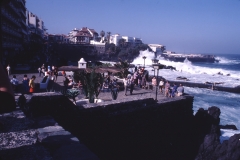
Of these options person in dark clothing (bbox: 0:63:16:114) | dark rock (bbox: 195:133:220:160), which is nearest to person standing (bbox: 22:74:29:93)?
dark rock (bbox: 195:133:220:160)

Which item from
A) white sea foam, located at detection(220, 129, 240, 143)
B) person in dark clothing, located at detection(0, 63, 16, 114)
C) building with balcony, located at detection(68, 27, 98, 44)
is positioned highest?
building with balcony, located at detection(68, 27, 98, 44)

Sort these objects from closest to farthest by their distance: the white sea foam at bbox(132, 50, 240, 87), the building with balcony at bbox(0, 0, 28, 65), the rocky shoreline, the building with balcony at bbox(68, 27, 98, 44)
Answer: the rocky shoreline, the building with balcony at bbox(0, 0, 28, 65), the white sea foam at bbox(132, 50, 240, 87), the building with balcony at bbox(68, 27, 98, 44)

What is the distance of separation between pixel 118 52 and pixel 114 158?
284ft

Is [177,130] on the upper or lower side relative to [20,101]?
lower

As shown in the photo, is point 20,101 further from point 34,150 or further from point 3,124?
point 34,150

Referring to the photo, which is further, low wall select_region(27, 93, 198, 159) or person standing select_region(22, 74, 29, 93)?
person standing select_region(22, 74, 29, 93)

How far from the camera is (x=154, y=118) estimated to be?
9.80 m

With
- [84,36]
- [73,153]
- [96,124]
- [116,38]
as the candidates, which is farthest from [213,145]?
[116,38]

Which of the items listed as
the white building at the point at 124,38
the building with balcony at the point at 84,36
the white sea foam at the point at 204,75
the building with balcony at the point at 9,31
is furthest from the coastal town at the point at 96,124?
the white building at the point at 124,38

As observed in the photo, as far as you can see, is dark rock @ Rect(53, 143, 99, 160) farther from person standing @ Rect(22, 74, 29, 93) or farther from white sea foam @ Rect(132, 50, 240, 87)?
white sea foam @ Rect(132, 50, 240, 87)

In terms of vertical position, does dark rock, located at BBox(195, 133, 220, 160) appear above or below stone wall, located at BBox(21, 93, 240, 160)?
below

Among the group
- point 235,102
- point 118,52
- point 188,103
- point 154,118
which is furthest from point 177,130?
point 118,52

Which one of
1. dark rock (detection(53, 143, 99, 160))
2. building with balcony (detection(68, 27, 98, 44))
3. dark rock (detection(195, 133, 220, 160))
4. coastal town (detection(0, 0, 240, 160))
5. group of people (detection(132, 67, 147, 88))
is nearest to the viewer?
dark rock (detection(53, 143, 99, 160))

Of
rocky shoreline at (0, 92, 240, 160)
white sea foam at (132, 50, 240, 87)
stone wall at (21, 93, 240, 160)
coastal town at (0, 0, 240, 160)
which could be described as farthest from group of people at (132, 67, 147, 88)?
white sea foam at (132, 50, 240, 87)
